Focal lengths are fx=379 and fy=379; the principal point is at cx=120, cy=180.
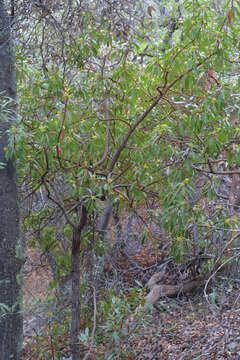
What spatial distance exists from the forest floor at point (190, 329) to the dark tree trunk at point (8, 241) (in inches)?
25.9

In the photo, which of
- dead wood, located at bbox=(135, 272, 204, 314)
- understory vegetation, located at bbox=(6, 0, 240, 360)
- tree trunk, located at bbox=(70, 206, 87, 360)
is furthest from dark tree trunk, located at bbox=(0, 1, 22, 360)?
dead wood, located at bbox=(135, 272, 204, 314)

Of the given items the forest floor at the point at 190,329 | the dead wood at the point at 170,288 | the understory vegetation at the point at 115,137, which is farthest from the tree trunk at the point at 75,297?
the dead wood at the point at 170,288

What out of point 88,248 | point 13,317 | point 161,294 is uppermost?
point 88,248

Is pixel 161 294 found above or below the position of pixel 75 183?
below

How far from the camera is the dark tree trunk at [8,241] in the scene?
3576mm

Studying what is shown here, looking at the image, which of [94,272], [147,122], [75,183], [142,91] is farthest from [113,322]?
[142,91]

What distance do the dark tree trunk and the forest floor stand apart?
2.16 feet

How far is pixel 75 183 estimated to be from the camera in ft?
11.7

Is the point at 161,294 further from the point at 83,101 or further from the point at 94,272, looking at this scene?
the point at 83,101

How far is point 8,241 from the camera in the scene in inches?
142

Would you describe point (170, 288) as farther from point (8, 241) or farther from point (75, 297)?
point (8, 241)

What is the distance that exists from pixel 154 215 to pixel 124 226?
2.27 metres

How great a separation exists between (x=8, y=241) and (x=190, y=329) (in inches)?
119

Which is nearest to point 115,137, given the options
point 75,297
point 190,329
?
point 75,297
